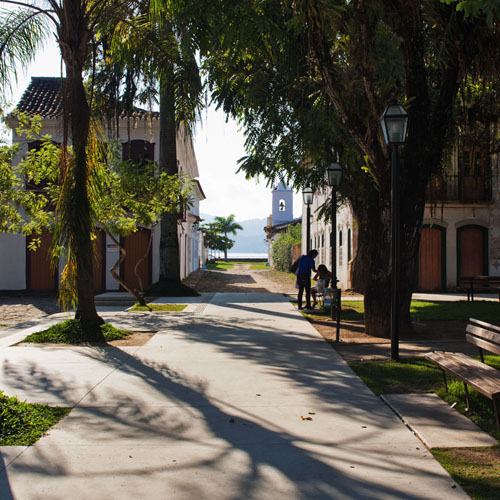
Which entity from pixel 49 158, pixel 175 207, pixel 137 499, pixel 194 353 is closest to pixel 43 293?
pixel 175 207

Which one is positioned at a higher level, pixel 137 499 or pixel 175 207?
pixel 175 207

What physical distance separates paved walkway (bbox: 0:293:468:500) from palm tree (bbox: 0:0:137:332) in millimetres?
1747

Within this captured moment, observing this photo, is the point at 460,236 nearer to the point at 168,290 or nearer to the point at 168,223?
the point at 168,223

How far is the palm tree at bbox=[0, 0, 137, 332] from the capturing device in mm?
8977

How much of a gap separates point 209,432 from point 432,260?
66.3ft

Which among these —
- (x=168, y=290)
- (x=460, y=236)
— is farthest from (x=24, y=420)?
(x=460, y=236)

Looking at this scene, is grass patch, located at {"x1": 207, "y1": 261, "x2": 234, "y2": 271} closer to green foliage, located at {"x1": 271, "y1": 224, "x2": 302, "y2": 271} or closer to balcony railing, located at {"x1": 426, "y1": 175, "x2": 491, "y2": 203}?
green foliage, located at {"x1": 271, "y1": 224, "x2": 302, "y2": 271}

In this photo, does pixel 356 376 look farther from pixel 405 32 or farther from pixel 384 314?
pixel 405 32

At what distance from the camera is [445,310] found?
15188 millimetres

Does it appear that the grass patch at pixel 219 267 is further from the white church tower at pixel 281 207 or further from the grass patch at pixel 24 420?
the grass patch at pixel 24 420

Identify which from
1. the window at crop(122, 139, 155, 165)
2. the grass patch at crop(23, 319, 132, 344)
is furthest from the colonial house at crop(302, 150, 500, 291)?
the grass patch at crop(23, 319, 132, 344)

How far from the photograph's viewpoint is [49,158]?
36.0ft

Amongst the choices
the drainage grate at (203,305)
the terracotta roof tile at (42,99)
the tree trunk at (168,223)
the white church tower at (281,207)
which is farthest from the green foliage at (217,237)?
the drainage grate at (203,305)

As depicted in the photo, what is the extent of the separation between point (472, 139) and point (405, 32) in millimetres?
4717
